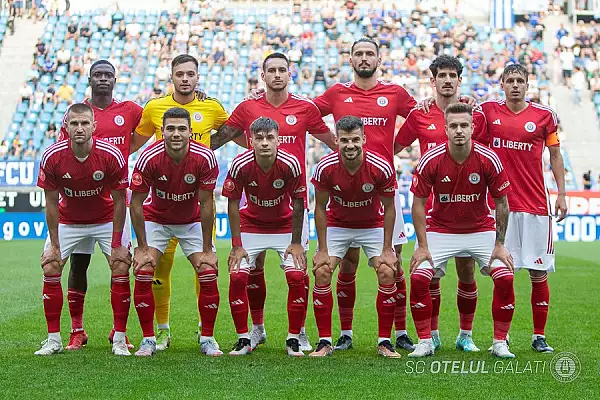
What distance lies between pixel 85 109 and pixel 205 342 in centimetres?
216

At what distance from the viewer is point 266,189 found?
840 centimetres

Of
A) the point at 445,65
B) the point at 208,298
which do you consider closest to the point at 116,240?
the point at 208,298

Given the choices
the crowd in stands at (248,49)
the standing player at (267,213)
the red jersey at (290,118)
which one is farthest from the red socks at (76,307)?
the crowd in stands at (248,49)

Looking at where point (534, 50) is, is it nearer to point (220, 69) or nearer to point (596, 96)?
point (596, 96)

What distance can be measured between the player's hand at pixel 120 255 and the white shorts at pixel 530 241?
10.7 ft

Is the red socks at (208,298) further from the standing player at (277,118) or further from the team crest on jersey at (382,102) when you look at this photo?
the team crest on jersey at (382,102)

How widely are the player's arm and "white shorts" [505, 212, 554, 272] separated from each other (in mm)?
163

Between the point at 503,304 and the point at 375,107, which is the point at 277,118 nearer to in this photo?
the point at 375,107

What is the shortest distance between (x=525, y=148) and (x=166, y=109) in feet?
10.5

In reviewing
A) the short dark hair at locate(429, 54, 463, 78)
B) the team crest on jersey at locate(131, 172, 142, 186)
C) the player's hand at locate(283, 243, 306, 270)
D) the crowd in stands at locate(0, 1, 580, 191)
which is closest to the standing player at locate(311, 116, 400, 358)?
the player's hand at locate(283, 243, 306, 270)

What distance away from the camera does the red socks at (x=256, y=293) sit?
894 centimetres

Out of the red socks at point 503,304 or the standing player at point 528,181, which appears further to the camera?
the standing player at point 528,181

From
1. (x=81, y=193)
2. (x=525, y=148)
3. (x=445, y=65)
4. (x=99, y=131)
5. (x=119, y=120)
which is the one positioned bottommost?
(x=81, y=193)

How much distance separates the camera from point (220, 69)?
3338cm
